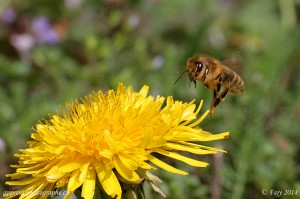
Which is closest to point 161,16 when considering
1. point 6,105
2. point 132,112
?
point 6,105

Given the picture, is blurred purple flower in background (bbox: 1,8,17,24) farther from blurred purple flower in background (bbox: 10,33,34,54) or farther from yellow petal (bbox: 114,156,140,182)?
yellow petal (bbox: 114,156,140,182)

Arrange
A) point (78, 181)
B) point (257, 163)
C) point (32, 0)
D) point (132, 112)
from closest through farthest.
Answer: point (78, 181) → point (132, 112) → point (257, 163) → point (32, 0)

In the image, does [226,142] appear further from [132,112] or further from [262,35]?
[262,35]

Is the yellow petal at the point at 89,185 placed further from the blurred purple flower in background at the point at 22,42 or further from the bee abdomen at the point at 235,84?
the blurred purple flower in background at the point at 22,42

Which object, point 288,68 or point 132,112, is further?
point 288,68

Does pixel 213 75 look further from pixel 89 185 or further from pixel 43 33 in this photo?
pixel 43 33
